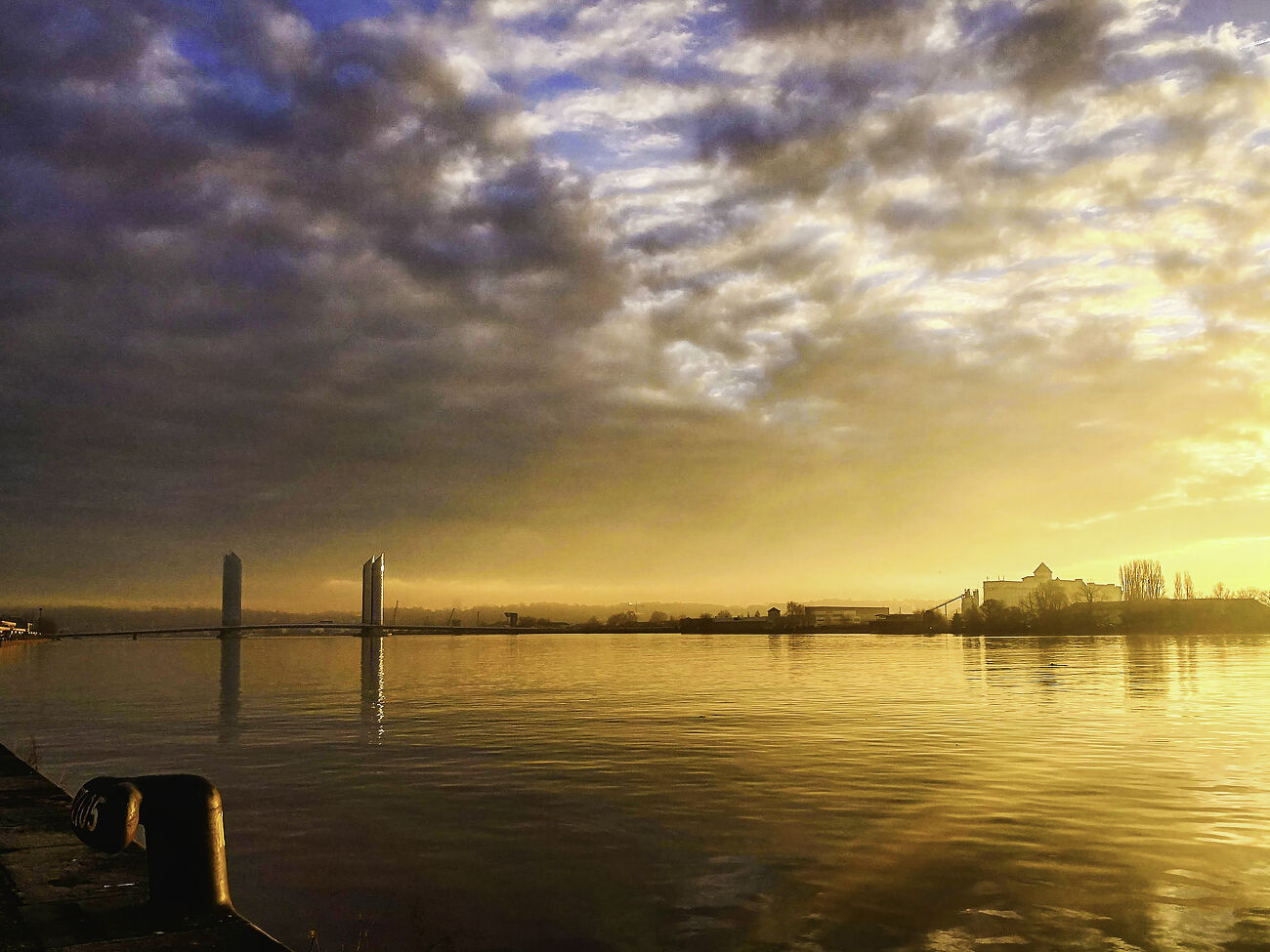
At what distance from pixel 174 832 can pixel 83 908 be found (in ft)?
6.43

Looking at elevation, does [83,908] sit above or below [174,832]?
below

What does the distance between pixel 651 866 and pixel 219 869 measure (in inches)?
403

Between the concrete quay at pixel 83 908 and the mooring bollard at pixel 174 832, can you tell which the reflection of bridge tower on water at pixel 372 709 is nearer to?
the concrete quay at pixel 83 908

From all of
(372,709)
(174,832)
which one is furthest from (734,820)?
(372,709)

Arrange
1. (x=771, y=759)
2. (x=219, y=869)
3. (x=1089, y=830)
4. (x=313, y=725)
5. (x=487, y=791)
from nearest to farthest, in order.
Answer: (x=219, y=869) < (x=1089, y=830) < (x=487, y=791) < (x=771, y=759) < (x=313, y=725)

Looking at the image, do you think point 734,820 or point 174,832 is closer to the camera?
point 174,832

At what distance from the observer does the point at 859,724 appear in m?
45.0

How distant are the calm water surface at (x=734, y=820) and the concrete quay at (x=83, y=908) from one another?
3653 mm

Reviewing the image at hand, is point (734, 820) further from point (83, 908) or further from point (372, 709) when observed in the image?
point (372, 709)

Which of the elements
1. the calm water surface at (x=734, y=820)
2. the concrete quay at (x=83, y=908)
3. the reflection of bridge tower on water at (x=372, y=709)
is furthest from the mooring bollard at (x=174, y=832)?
the reflection of bridge tower on water at (x=372, y=709)

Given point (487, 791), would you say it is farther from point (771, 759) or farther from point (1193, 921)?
point (1193, 921)

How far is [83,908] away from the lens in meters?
12.0

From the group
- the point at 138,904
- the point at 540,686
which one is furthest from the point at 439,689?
the point at 138,904

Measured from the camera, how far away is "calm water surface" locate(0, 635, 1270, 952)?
16.2 metres
